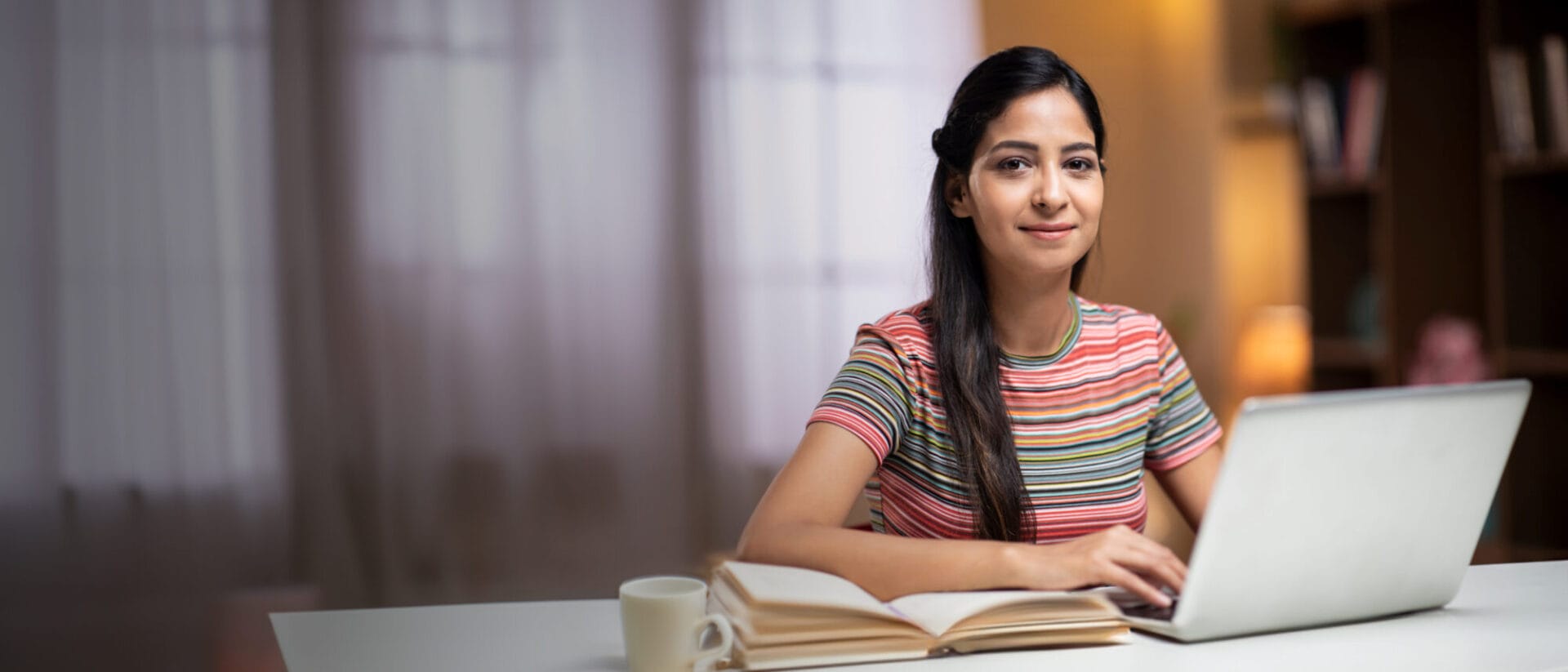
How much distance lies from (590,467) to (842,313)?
2.81 ft

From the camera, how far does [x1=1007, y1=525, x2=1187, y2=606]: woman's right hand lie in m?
1.00

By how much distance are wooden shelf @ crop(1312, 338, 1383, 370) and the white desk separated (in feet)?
8.23

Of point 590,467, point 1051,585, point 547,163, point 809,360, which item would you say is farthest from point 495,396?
point 1051,585

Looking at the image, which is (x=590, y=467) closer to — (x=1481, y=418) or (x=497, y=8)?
(x=497, y=8)

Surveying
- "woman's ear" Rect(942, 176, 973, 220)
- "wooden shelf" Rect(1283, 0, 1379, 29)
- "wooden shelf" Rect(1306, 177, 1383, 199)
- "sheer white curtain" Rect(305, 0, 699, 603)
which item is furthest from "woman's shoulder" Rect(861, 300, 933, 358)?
"wooden shelf" Rect(1283, 0, 1379, 29)

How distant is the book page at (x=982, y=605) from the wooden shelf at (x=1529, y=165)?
2.39 meters

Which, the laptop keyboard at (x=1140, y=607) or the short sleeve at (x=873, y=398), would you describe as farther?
the short sleeve at (x=873, y=398)

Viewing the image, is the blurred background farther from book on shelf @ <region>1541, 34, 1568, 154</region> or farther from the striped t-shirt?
the striped t-shirt

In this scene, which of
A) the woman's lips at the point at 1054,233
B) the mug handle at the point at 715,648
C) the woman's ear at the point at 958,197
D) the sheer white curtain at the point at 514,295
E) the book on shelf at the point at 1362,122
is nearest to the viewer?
the mug handle at the point at 715,648

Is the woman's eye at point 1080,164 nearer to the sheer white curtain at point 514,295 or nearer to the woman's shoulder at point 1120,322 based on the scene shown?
the woman's shoulder at point 1120,322

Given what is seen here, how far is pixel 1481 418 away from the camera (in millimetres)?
968

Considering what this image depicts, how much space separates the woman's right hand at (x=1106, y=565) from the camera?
1.00 m

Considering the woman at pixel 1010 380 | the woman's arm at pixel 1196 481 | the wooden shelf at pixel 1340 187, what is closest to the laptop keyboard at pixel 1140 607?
the woman at pixel 1010 380

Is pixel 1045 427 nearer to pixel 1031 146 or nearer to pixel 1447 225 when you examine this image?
pixel 1031 146
